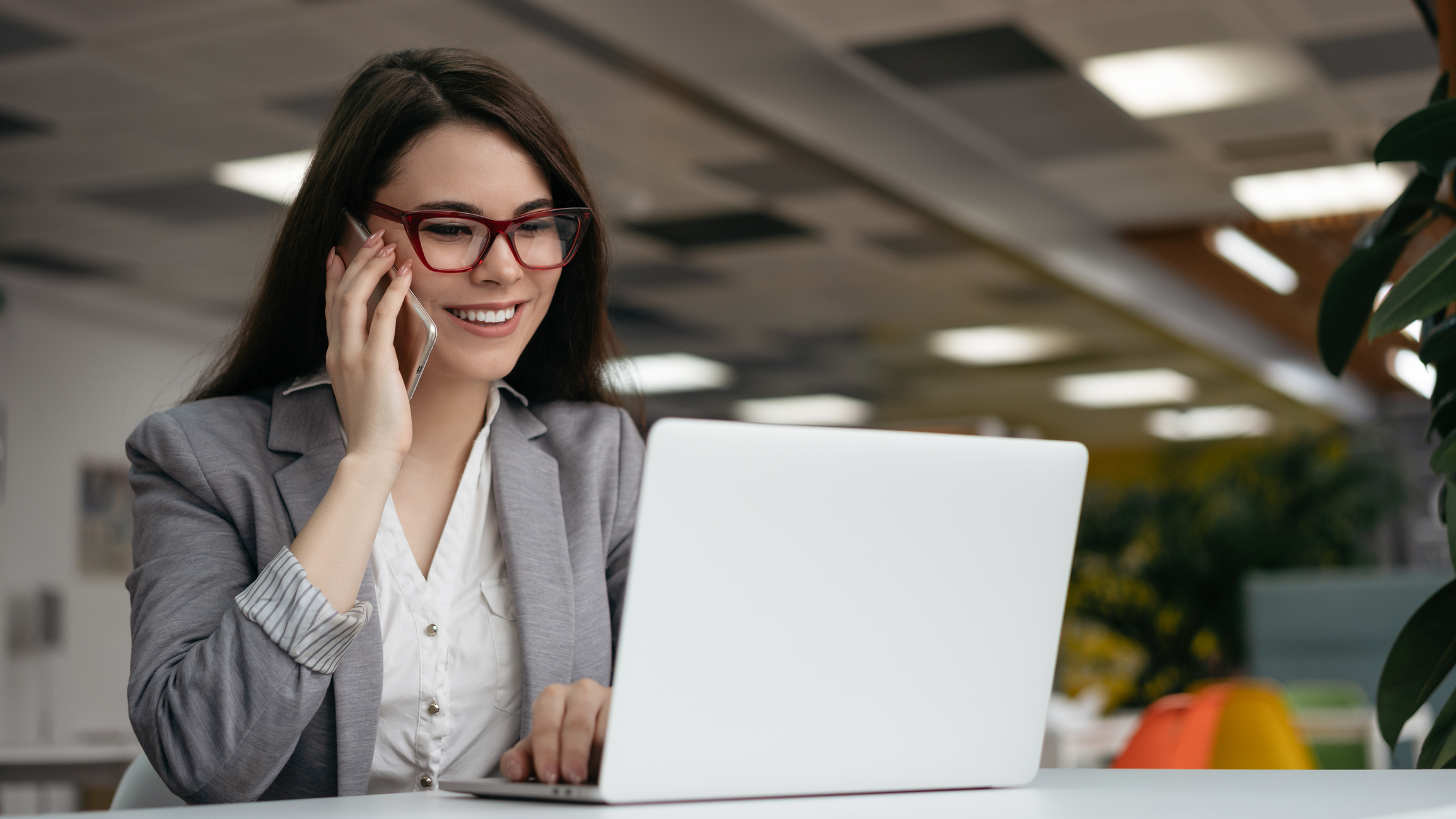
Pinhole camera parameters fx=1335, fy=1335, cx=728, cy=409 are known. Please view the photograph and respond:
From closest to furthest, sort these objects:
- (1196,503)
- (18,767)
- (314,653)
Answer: (314,653) < (18,767) < (1196,503)

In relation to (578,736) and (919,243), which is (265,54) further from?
(578,736)

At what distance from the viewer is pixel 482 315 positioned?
1.32 metres

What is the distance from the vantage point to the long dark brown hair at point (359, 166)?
53.0 inches

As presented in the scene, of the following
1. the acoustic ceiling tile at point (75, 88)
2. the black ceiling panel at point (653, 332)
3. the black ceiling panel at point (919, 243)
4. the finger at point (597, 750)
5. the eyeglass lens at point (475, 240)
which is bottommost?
the finger at point (597, 750)

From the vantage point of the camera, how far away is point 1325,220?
22.1ft

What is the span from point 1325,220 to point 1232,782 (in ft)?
21.4

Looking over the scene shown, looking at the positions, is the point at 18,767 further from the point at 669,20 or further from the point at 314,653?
the point at 669,20

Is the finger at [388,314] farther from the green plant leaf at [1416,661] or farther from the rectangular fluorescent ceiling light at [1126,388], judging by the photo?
the rectangular fluorescent ceiling light at [1126,388]

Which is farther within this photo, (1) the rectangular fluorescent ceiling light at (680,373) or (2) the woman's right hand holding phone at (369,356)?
(1) the rectangular fluorescent ceiling light at (680,373)

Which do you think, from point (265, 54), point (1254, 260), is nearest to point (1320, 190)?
point (1254, 260)

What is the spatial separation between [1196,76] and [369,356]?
4522 millimetres

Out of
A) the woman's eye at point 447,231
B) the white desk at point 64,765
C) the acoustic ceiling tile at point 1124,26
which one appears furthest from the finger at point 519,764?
the acoustic ceiling tile at point 1124,26

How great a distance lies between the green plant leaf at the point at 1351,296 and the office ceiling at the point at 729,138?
167cm

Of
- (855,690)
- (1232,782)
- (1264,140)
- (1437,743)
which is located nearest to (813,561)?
(855,690)
